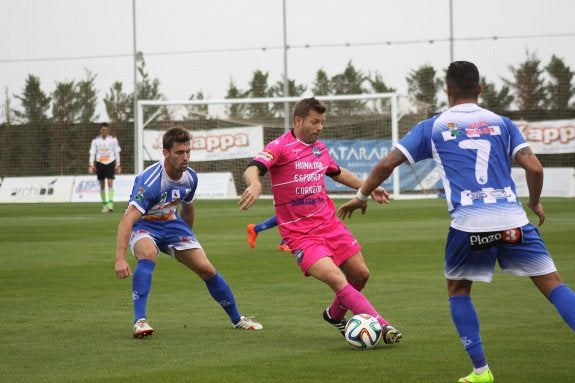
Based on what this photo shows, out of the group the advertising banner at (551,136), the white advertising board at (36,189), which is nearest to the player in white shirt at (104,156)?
the white advertising board at (36,189)

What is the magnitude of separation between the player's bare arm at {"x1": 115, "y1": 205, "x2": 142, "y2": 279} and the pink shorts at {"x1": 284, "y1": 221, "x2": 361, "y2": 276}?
1.26 metres

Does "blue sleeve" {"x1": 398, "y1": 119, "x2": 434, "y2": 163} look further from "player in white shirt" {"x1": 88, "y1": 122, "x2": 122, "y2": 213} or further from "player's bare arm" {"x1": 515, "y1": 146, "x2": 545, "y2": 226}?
"player in white shirt" {"x1": 88, "y1": 122, "x2": 122, "y2": 213}

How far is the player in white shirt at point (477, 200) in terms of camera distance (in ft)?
21.1

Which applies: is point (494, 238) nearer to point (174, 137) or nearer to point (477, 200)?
point (477, 200)

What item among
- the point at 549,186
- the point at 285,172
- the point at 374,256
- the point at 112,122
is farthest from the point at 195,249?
the point at 112,122

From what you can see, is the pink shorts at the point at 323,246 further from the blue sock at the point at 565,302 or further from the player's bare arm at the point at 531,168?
the blue sock at the point at 565,302

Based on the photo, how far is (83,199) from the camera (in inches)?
1412

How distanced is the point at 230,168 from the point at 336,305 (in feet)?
89.1

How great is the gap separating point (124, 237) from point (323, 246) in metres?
1.59

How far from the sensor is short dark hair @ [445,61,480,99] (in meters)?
6.54

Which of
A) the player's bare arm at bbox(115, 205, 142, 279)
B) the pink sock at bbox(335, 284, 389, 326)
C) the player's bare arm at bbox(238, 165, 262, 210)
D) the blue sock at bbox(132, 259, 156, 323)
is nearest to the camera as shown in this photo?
the player's bare arm at bbox(238, 165, 262, 210)

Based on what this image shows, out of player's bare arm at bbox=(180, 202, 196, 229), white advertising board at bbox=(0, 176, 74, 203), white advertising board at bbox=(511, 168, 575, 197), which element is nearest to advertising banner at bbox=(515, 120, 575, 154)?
white advertising board at bbox=(511, 168, 575, 197)

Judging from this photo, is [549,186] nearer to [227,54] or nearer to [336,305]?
[227,54]

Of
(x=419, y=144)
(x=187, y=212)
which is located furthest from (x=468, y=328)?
(x=187, y=212)
